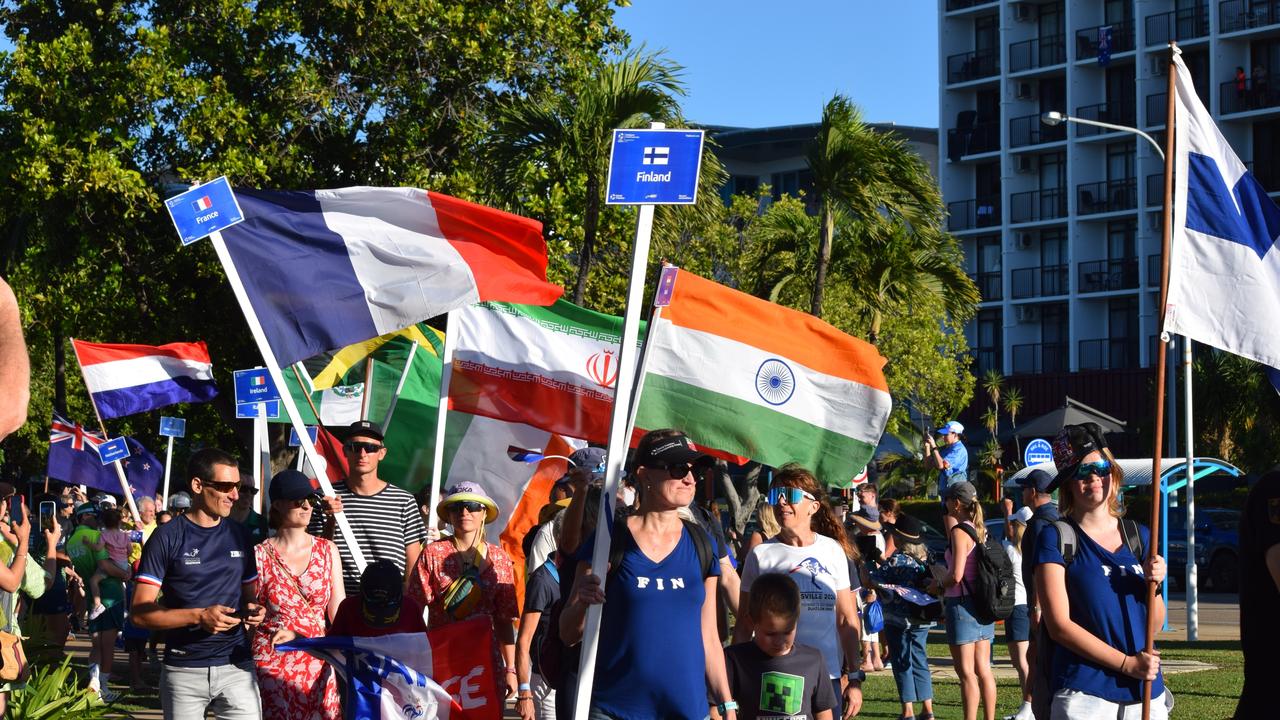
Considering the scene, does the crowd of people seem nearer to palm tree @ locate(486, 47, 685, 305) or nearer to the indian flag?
the indian flag

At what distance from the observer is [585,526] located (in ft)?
24.0

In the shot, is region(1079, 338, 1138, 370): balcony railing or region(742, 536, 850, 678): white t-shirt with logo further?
region(1079, 338, 1138, 370): balcony railing

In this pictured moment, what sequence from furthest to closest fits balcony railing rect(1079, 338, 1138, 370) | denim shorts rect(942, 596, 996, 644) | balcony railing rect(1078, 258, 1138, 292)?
balcony railing rect(1078, 258, 1138, 292), balcony railing rect(1079, 338, 1138, 370), denim shorts rect(942, 596, 996, 644)

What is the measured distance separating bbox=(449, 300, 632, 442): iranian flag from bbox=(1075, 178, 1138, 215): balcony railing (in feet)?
159

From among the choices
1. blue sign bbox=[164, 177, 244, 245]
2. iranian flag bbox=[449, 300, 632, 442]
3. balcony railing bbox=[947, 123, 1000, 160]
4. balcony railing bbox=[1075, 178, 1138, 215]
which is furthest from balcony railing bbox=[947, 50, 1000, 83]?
blue sign bbox=[164, 177, 244, 245]

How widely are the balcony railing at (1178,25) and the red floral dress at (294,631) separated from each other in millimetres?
52297

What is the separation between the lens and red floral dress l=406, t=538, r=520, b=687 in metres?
7.35

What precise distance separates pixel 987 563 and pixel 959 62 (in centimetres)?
5444

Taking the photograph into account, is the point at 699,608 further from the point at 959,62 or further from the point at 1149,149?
the point at 959,62

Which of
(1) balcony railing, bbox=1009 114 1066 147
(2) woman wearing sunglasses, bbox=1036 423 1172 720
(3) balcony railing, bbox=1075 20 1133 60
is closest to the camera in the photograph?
(2) woman wearing sunglasses, bbox=1036 423 1172 720

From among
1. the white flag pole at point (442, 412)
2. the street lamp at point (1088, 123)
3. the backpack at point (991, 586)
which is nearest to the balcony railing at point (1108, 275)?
the street lamp at point (1088, 123)

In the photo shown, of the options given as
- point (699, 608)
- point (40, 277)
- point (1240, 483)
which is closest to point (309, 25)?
point (40, 277)

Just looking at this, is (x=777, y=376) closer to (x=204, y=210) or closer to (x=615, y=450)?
(x=204, y=210)

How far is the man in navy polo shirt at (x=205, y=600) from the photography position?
6887mm
